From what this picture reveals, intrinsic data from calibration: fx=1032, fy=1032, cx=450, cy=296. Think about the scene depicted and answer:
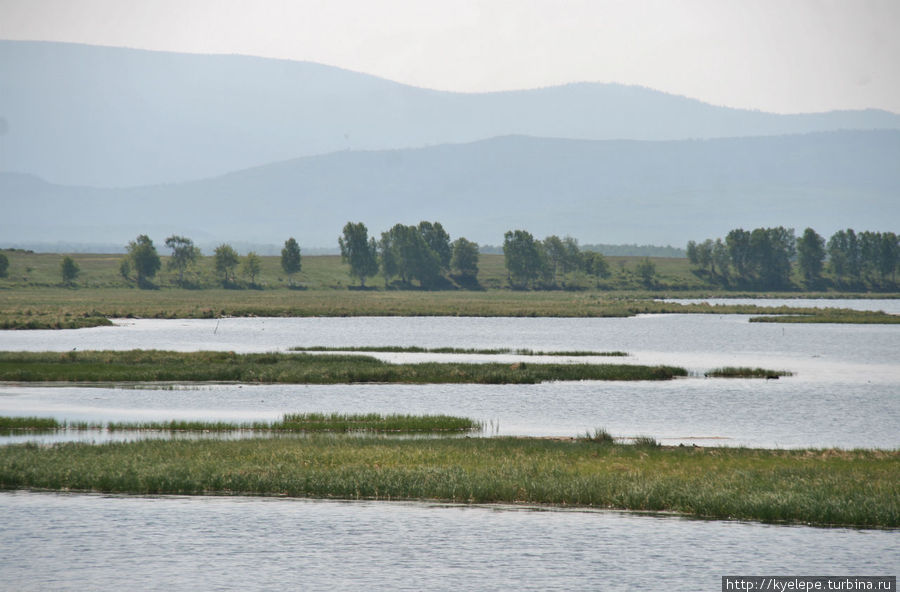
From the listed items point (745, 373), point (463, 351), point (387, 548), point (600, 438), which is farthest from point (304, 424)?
point (463, 351)

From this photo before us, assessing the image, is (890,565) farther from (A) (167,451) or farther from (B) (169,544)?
(A) (167,451)

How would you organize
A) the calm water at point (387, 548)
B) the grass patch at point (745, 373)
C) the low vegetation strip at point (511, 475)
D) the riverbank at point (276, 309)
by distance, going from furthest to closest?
the riverbank at point (276, 309), the grass patch at point (745, 373), the low vegetation strip at point (511, 475), the calm water at point (387, 548)

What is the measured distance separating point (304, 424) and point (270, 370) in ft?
68.8

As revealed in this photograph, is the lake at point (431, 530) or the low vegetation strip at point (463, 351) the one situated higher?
the low vegetation strip at point (463, 351)

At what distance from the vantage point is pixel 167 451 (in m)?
38.0

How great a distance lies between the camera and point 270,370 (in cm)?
6612

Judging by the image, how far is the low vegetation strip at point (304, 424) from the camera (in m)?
44.9

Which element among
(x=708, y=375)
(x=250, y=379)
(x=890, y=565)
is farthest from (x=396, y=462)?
(x=708, y=375)

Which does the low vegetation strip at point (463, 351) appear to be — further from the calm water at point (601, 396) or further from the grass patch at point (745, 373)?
the grass patch at point (745, 373)

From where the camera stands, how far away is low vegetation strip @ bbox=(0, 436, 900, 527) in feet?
102

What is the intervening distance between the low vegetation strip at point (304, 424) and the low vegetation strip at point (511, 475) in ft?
17.1

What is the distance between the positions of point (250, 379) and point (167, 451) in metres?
26.8

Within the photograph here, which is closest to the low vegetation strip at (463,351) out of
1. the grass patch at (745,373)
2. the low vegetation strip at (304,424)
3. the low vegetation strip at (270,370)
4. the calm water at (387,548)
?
the low vegetation strip at (270,370)

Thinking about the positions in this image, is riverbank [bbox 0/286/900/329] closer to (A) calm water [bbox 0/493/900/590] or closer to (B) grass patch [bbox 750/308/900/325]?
(B) grass patch [bbox 750/308/900/325]
